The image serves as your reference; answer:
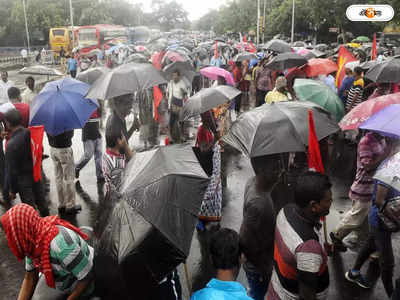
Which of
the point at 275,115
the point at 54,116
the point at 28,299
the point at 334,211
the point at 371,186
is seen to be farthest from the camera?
the point at 334,211

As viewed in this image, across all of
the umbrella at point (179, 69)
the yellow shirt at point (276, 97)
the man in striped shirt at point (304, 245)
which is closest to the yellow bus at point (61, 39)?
the umbrella at point (179, 69)

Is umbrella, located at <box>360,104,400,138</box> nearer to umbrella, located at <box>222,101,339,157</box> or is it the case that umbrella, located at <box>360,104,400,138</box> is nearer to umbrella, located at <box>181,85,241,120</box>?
umbrella, located at <box>222,101,339,157</box>

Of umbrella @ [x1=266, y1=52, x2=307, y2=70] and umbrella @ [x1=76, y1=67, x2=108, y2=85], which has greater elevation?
umbrella @ [x1=266, y1=52, x2=307, y2=70]

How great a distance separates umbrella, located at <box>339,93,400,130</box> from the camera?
363 centimetres

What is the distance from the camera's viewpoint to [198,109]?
16.1ft

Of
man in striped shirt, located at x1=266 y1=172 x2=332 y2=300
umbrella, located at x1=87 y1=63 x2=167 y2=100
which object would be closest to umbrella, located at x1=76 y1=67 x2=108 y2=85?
umbrella, located at x1=87 y1=63 x2=167 y2=100

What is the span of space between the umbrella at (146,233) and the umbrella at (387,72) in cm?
468

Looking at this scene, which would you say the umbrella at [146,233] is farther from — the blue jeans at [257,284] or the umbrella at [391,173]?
the umbrella at [391,173]

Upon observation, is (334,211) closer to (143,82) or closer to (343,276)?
(343,276)

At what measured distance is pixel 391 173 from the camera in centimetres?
249

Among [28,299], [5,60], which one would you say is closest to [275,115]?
[28,299]

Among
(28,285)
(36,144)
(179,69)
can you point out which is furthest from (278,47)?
(28,285)

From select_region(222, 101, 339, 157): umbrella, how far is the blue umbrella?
7.95ft

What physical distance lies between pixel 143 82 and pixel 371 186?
11.7ft
